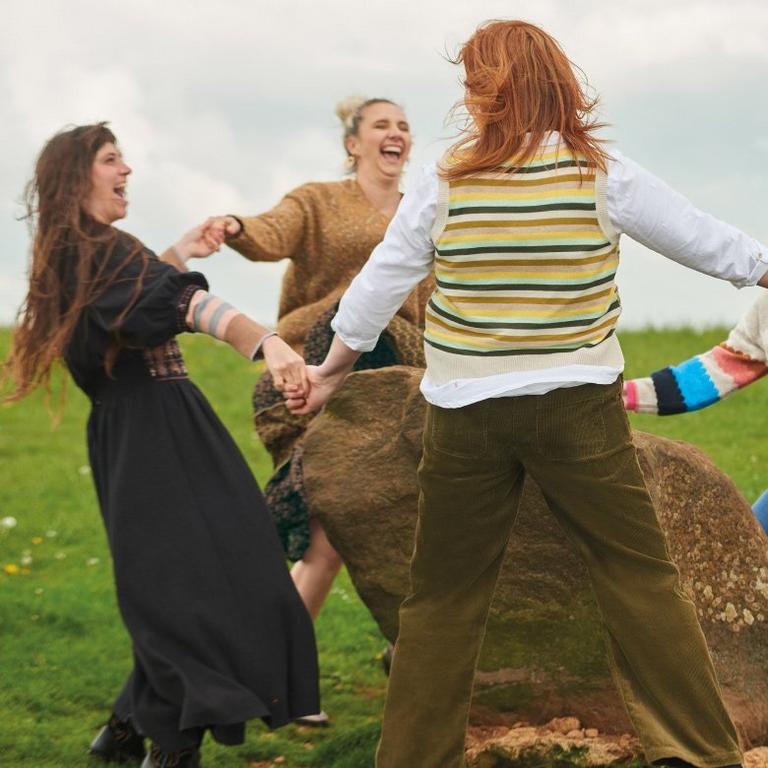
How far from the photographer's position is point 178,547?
17.0ft

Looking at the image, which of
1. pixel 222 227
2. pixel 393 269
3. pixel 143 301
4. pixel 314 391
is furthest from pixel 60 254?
pixel 393 269

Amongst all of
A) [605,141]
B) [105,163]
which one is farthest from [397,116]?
[605,141]

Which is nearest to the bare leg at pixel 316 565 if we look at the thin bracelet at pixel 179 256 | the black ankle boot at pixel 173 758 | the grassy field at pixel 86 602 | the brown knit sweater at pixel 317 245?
the grassy field at pixel 86 602

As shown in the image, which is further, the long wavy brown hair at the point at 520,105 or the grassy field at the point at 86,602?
the grassy field at the point at 86,602

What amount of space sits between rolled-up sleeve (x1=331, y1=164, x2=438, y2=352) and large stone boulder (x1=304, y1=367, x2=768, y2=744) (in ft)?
2.88

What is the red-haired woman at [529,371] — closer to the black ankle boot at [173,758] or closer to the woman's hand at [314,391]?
the woman's hand at [314,391]

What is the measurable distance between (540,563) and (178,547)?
4.50 feet

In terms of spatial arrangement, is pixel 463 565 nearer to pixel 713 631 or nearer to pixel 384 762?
pixel 384 762

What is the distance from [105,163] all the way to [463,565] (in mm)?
2213

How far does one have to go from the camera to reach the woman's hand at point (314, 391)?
4.79 metres

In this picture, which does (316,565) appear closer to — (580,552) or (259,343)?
(259,343)

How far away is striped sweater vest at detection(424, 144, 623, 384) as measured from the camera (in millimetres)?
3996

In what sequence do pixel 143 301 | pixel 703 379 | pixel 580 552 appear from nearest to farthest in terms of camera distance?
pixel 580 552 < pixel 143 301 < pixel 703 379

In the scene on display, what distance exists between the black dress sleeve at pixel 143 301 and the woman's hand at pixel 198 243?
0.63 meters
